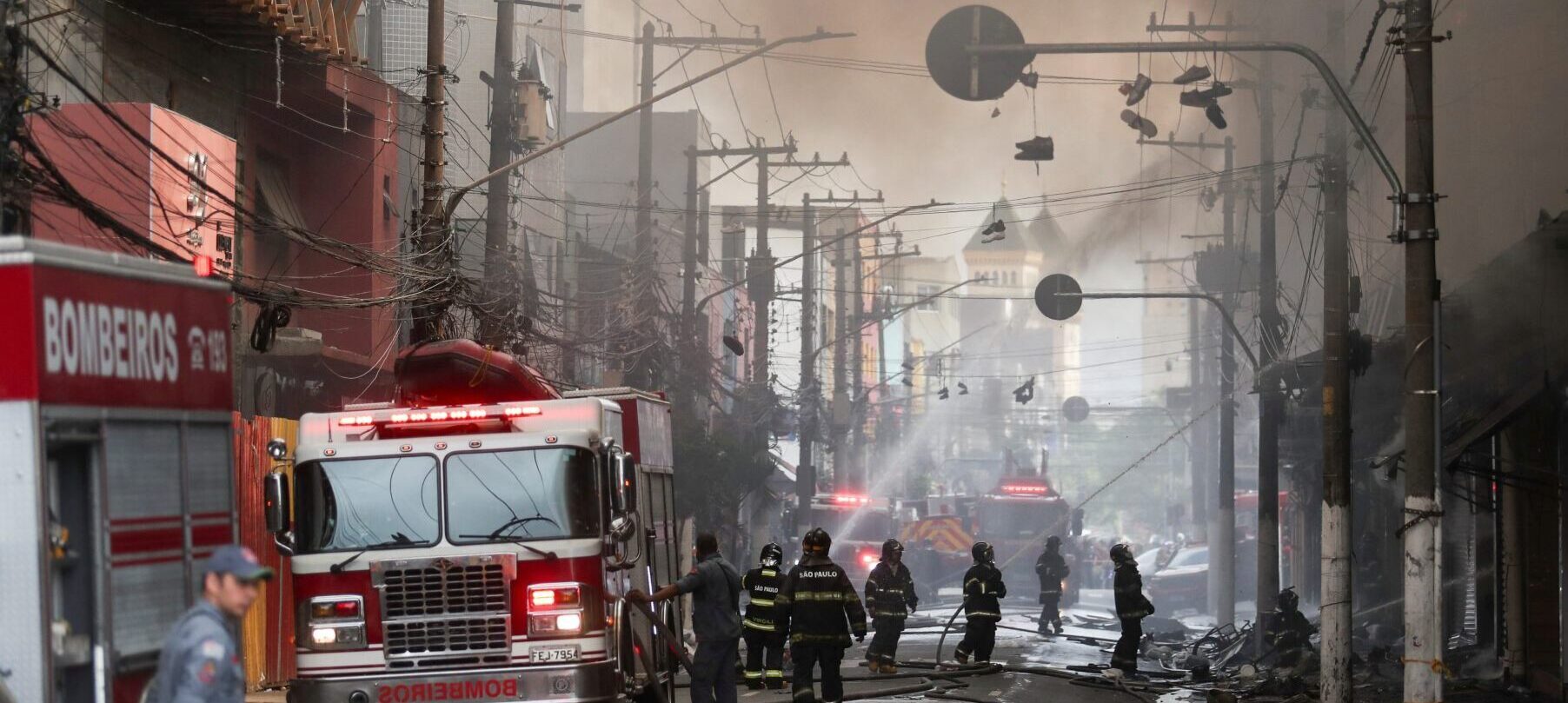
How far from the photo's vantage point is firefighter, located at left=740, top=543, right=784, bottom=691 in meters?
16.7

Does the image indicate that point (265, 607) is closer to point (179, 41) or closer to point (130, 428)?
point (179, 41)

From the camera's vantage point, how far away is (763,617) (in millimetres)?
17281

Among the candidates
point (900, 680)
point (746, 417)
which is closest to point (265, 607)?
point (900, 680)

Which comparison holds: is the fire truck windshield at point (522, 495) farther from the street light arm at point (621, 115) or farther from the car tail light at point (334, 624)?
the street light arm at point (621, 115)

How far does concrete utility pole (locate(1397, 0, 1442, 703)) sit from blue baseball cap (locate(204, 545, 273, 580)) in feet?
32.0

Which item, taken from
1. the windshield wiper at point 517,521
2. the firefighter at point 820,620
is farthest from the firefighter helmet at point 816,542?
the windshield wiper at point 517,521

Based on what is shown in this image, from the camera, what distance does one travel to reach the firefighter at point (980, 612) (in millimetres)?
21359

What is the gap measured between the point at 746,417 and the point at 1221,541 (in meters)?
15.0

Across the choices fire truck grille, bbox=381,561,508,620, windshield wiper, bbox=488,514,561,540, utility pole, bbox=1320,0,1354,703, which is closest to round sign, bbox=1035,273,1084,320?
utility pole, bbox=1320,0,1354,703

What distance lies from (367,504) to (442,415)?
76 cm

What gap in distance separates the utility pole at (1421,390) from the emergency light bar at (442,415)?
689cm

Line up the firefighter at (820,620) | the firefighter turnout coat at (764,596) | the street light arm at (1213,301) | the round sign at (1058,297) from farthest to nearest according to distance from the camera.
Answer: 1. the round sign at (1058,297)
2. the street light arm at (1213,301)
3. the firefighter turnout coat at (764,596)
4. the firefighter at (820,620)

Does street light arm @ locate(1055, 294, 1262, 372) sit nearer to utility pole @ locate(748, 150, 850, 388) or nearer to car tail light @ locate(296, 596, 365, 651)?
utility pole @ locate(748, 150, 850, 388)

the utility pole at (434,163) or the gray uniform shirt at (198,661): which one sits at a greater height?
the utility pole at (434,163)
